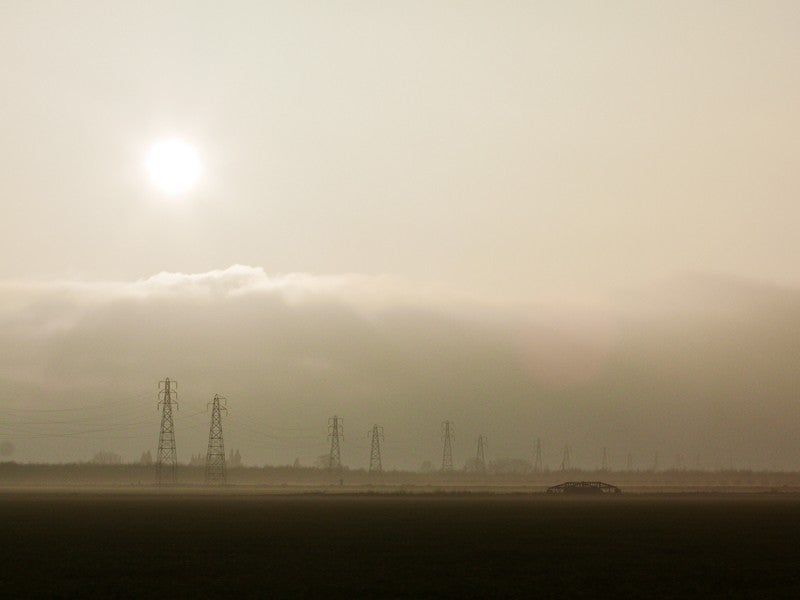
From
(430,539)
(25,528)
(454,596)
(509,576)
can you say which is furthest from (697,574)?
(25,528)

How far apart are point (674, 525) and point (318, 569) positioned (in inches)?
1989

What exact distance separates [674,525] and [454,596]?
5591 centimetres

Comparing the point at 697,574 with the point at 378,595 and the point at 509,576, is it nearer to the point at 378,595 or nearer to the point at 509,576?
the point at 509,576

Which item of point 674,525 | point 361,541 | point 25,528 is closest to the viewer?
point 361,541

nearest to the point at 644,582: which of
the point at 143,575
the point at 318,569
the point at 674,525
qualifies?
the point at 318,569

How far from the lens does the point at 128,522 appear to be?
9662cm

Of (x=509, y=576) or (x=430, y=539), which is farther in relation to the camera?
(x=430, y=539)

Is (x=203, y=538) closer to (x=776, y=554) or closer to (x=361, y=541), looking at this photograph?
(x=361, y=541)

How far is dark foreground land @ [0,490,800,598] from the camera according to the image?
4838 cm

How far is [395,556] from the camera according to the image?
2494 inches

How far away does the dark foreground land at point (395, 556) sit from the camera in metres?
48.4

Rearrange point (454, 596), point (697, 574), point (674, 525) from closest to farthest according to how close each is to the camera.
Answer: point (454, 596) < point (697, 574) < point (674, 525)

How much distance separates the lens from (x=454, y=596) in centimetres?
4575

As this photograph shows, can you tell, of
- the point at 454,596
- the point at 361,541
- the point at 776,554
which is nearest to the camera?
the point at 454,596
